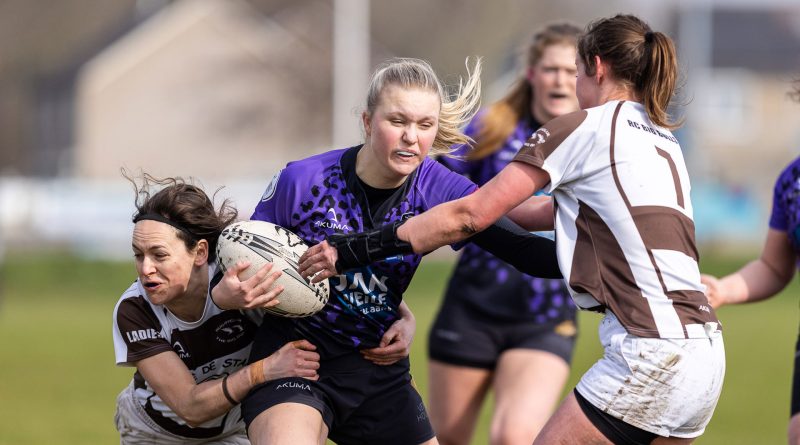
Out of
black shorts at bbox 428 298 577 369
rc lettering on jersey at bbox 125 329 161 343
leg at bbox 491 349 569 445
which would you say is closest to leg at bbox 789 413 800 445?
leg at bbox 491 349 569 445

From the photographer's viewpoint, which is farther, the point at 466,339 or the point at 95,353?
the point at 95,353

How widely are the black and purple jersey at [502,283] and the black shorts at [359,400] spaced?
1.53 meters

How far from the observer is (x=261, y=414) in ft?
13.5

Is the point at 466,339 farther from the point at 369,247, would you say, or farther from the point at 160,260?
the point at 369,247

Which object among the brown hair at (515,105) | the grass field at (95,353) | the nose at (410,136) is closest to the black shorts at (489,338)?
the brown hair at (515,105)

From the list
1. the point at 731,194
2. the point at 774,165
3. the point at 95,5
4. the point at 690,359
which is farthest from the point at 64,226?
the point at 774,165

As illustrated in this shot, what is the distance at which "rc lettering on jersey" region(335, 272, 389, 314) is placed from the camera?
14.0 ft

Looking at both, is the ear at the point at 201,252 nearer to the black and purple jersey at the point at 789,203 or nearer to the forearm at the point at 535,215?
the forearm at the point at 535,215

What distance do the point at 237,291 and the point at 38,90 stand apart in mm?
43040

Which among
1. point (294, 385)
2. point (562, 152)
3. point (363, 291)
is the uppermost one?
point (562, 152)

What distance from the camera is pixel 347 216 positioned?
13.9ft

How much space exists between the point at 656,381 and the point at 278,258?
1.40m

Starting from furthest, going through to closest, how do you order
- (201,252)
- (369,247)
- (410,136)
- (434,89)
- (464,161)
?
(464,161)
(201,252)
(434,89)
(410,136)
(369,247)

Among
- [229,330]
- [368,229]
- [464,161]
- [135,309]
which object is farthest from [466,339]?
[135,309]
